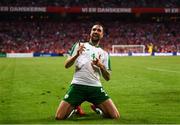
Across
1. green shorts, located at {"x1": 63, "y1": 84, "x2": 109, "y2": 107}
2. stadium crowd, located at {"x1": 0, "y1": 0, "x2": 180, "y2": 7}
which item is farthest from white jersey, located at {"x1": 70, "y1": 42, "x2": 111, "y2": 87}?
stadium crowd, located at {"x1": 0, "y1": 0, "x2": 180, "y2": 7}

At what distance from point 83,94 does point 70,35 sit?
198 feet

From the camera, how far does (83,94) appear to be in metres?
10.2

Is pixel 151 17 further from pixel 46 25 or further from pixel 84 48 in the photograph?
pixel 84 48

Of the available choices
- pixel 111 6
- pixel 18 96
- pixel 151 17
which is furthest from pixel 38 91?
pixel 151 17

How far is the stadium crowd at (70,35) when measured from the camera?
66.9m

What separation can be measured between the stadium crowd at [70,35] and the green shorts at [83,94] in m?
55.1

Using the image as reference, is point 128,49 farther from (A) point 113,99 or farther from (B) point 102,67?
(B) point 102,67

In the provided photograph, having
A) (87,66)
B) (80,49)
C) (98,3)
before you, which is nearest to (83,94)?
(87,66)

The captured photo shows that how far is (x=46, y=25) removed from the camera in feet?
235

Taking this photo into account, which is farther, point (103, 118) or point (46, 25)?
point (46, 25)

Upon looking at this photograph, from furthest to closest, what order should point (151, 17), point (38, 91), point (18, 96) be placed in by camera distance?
1. point (151, 17)
2. point (38, 91)
3. point (18, 96)

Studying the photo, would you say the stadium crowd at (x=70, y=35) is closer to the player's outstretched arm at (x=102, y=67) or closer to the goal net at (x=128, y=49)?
the goal net at (x=128, y=49)

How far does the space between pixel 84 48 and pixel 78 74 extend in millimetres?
653

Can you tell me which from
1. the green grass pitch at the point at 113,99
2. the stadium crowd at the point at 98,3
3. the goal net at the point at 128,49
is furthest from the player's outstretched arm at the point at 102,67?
the stadium crowd at the point at 98,3
